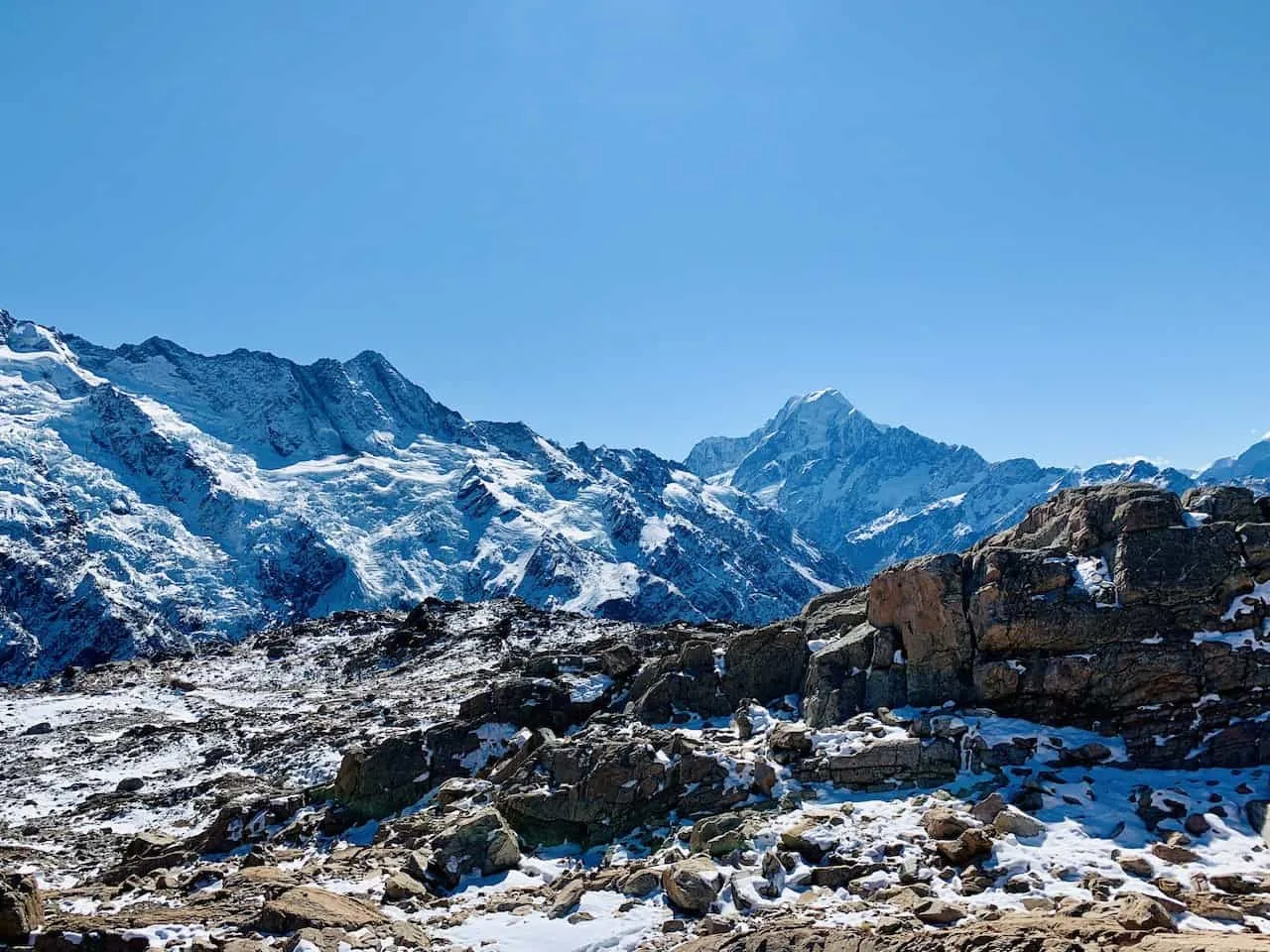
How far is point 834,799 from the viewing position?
77.7 ft

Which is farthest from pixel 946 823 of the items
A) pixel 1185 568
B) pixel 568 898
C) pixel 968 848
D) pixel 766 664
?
pixel 766 664

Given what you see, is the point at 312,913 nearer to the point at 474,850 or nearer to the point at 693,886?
the point at 474,850

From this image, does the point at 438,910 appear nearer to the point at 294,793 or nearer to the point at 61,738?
the point at 294,793

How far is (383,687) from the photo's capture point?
2963 inches

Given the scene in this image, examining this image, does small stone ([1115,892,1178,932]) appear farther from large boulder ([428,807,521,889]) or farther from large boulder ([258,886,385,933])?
large boulder ([428,807,521,889])

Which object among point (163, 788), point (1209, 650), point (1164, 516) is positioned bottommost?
point (163, 788)

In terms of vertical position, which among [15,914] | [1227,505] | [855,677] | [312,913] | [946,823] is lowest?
[946,823]

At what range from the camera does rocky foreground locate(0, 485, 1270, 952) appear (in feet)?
56.4

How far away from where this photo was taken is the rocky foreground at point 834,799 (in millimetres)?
17203

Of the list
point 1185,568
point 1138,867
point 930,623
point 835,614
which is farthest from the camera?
point 835,614

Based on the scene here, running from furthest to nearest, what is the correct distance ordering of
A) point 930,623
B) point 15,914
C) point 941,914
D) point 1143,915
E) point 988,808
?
point 930,623, point 988,808, point 15,914, point 941,914, point 1143,915

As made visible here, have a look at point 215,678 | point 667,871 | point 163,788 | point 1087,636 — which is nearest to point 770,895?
point 667,871

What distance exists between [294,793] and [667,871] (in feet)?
77.3

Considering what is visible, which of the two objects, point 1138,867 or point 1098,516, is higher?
point 1098,516
